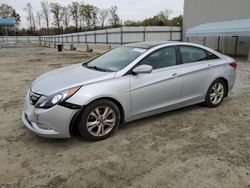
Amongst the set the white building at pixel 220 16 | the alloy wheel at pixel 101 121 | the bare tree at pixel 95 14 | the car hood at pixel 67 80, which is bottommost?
the alloy wheel at pixel 101 121

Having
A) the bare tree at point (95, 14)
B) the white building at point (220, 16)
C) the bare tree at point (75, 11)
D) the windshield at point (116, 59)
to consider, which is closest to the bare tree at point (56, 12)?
the bare tree at point (75, 11)

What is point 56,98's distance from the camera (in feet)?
10.5

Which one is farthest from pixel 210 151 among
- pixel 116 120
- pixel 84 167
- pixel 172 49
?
pixel 172 49

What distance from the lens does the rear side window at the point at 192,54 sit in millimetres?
4432

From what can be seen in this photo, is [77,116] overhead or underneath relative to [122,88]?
underneath

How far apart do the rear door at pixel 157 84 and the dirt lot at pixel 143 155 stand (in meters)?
0.38

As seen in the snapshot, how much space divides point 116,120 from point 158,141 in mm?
706

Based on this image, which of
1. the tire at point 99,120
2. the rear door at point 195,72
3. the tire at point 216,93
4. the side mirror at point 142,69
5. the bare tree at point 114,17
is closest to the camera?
the tire at point 99,120

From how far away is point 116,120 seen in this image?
142 inches

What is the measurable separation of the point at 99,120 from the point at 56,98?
70 cm

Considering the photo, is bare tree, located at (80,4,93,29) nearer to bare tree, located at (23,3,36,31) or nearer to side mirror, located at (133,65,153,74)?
bare tree, located at (23,3,36,31)

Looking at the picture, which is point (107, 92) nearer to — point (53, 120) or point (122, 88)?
point (122, 88)

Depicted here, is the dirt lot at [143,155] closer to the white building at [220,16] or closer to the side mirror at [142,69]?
the side mirror at [142,69]

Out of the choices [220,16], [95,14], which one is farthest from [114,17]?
[220,16]
